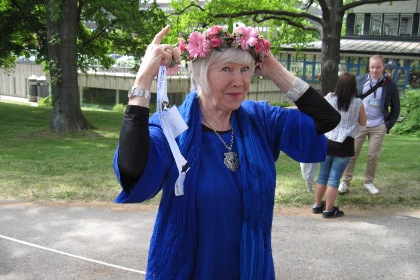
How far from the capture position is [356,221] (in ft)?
→ 19.6

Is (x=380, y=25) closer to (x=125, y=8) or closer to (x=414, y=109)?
(x=414, y=109)

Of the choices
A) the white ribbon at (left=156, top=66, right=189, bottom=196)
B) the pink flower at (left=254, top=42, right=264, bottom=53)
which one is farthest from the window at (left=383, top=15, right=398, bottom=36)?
the white ribbon at (left=156, top=66, right=189, bottom=196)

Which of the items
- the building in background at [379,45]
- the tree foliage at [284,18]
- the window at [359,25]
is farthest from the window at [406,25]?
the tree foliage at [284,18]

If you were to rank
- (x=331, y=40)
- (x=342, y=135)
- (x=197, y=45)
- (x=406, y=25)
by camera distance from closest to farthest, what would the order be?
(x=197, y=45)
(x=342, y=135)
(x=331, y=40)
(x=406, y=25)

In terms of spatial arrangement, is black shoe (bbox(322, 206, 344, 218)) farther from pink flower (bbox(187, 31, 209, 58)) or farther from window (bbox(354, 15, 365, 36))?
window (bbox(354, 15, 365, 36))

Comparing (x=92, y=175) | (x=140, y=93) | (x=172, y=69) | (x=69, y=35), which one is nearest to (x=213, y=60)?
(x=172, y=69)

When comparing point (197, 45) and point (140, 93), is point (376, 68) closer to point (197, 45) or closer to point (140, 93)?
point (197, 45)

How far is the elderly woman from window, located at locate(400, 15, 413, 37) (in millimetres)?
33281

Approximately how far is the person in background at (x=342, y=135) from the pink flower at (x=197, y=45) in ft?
13.1

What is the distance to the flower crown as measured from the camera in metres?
2.33

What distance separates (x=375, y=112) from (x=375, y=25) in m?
29.0

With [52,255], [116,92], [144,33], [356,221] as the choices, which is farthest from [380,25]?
[52,255]

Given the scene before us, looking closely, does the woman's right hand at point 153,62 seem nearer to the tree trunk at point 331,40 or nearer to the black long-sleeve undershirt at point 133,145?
the black long-sleeve undershirt at point 133,145

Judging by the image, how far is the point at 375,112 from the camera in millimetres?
6969
